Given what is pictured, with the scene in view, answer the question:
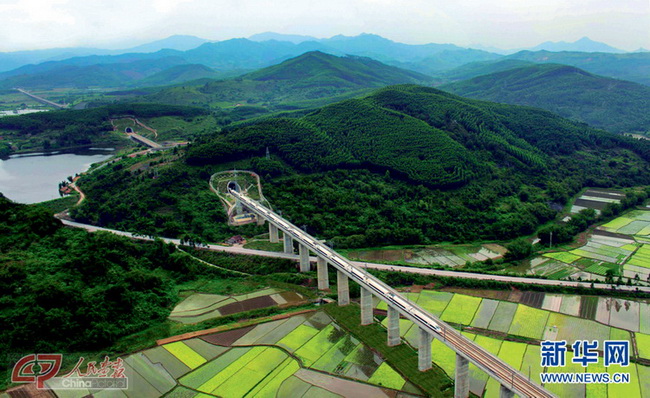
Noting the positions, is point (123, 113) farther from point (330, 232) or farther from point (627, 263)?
point (627, 263)

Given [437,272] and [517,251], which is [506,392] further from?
[517,251]

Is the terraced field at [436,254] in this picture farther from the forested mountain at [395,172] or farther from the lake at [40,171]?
the lake at [40,171]

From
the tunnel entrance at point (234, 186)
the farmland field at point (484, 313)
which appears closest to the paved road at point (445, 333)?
the farmland field at point (484, 313)

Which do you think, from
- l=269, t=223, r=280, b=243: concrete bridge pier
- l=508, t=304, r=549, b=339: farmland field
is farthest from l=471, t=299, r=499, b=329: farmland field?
l=269, t=223, r=280, b=243: concrete bridge pier

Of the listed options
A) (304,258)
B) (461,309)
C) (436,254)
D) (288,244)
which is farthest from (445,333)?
(436,254)

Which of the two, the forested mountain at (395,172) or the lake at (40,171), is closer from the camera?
the forested mountain at (395,172)

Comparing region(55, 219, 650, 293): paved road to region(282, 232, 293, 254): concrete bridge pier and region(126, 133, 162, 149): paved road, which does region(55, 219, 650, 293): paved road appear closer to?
region(282, 232, 293, 254): concrete bridge pier
